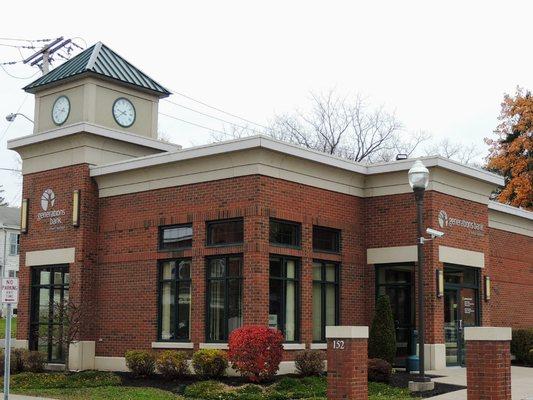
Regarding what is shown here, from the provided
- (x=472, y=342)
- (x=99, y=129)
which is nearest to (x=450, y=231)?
(x=472, y=342)

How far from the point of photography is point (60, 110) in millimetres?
25500

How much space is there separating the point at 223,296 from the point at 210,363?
2.09 metres

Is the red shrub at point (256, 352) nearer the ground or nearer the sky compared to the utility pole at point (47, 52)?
nearer the ground

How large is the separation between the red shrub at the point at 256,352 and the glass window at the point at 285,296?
1674 millimetres

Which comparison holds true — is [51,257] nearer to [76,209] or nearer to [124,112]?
[76,209]

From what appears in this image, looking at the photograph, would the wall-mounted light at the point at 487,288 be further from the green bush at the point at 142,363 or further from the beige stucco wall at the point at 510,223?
the green bush at the point at 142,363

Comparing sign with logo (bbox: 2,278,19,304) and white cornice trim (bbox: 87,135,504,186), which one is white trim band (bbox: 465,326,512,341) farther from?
sign with logo (bbox: 2,278,19,304)

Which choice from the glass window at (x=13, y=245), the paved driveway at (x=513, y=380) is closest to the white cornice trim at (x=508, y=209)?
the paved driveway at (x=513, y=380)

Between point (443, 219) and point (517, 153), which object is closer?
point (443, 219)

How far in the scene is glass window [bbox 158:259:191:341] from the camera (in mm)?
21359

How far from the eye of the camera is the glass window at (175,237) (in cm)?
2156

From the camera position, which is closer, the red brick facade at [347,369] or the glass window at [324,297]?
the red brick facade at [347,369]

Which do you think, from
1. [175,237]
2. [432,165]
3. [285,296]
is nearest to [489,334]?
[285,296]

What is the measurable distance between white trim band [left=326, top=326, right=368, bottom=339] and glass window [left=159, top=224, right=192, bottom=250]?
7.48m
